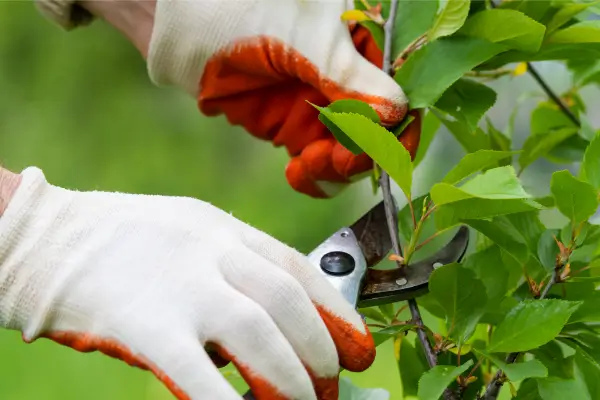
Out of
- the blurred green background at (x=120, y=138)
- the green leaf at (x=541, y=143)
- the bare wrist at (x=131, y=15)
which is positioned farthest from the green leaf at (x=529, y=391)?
the blurred green background at (x=120, y=138)

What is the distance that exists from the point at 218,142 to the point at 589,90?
1.09m

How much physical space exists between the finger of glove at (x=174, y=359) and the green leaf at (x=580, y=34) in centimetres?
40

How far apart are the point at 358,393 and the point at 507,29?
34cm

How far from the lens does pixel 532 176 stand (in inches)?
70.9

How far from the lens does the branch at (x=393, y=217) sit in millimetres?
587

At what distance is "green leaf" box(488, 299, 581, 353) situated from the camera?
0.51 m

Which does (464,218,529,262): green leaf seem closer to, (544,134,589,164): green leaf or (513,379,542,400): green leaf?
(513,379,542,400): green leaf

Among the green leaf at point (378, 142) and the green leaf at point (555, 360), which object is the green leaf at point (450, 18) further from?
the green leaf at point (555, 360)

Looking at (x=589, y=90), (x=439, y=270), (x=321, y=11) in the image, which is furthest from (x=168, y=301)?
(x=589, y=90)

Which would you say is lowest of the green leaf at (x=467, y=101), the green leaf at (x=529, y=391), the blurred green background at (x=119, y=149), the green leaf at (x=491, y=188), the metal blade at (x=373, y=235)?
the blurred green background at (x=119, y=149)

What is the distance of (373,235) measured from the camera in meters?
0.71

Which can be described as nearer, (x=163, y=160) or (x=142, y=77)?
(x=163, y=160)

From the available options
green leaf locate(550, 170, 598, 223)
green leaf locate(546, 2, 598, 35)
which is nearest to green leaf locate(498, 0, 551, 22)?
green leaf locate(546, 2, 598, 35)

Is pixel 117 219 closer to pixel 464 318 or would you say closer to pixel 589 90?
pixel 464 318
